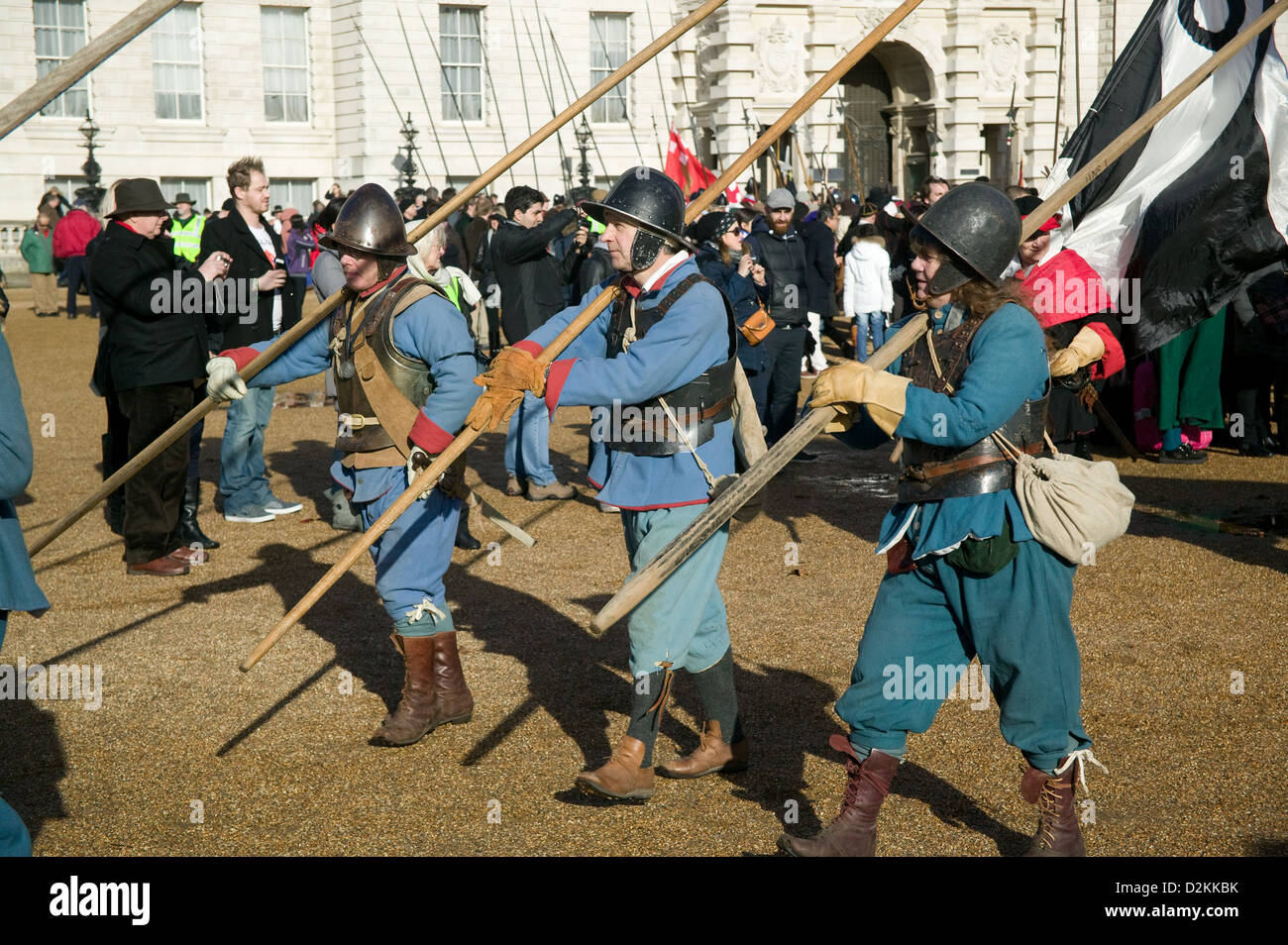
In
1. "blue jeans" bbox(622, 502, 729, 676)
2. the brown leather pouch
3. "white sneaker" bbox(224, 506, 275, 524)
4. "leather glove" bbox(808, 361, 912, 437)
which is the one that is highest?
"leather glove" bbox(808, 361, 912, 437)

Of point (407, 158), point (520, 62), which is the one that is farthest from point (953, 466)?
point (520, 62)

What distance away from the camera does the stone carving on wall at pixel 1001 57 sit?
112 feet

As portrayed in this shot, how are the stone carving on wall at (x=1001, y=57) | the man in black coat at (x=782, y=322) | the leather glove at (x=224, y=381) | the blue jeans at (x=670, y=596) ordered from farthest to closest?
the stone carving on wall at (x=1001, y=57) → the man in black coat at (x=782, y=322) → the leather glove at (x=224, y=381) → the blue jeans at (x=670, y=596)

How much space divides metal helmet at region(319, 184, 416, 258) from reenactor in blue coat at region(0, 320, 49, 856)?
199 centimetres

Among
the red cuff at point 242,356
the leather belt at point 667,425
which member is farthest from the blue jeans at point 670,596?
the red cuff at point 242,356

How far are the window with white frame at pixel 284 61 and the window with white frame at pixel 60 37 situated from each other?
13.3ft

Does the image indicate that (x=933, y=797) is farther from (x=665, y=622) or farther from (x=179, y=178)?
(x=179, y=178)

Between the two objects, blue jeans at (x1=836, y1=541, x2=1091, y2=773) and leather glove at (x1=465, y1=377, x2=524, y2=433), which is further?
leather glove at (x1=465, y1=377, x2=524, y2=433)

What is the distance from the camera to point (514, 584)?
25.0 feet

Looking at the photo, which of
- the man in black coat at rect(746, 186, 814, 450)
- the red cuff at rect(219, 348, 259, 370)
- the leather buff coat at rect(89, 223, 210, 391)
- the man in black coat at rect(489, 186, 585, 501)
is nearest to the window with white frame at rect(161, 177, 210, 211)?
the man in black coat at rect(489, 186, 585, 501)

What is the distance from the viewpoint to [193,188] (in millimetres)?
31531

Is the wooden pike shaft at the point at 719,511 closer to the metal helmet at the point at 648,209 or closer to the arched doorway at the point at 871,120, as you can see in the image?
the metal helmet at the point at 648,209

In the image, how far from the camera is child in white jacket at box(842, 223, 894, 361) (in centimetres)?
1465

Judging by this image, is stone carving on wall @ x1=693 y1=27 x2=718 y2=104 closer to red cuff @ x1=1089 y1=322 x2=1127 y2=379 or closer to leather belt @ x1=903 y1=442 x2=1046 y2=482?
red cuff @ x1=1089 y1=322 x2=1127 y2=379
